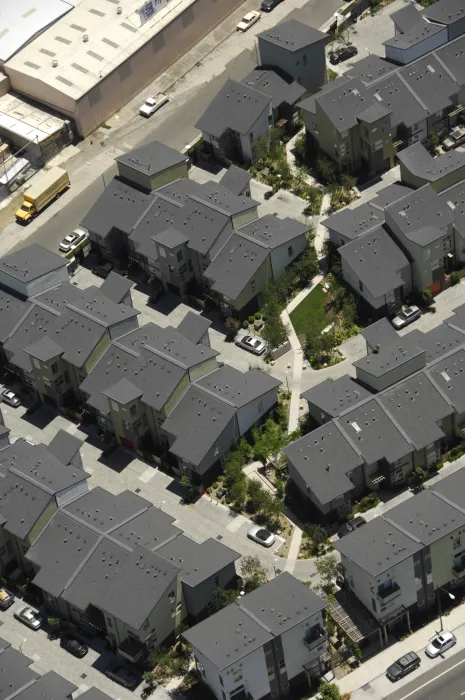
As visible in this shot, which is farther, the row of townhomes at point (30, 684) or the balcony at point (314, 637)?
the balcony at point (314, 637)

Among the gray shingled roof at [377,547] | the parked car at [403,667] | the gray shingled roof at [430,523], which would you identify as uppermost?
the gray shingled roof at [430,523]

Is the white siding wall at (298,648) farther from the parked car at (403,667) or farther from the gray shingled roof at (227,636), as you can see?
the parked car at (403,667)

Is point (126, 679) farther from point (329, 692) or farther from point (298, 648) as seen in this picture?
point (329, 692)

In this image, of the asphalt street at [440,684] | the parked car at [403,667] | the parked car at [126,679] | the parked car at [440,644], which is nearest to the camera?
the asphalt street at [440,684]

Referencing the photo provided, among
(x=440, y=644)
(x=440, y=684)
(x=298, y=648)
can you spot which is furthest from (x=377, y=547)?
(x=440, y=684)

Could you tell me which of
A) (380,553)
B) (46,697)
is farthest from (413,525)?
(46,697)

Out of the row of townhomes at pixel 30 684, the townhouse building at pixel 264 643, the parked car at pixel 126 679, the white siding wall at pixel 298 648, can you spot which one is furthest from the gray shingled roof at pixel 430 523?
the row of townhomes at pixel 30 684
